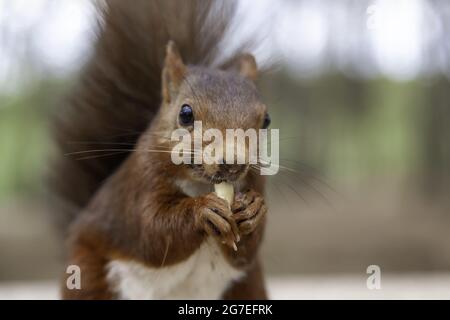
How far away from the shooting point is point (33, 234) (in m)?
5.45

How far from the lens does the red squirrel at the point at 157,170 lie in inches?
57.1

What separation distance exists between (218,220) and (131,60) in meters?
0.80

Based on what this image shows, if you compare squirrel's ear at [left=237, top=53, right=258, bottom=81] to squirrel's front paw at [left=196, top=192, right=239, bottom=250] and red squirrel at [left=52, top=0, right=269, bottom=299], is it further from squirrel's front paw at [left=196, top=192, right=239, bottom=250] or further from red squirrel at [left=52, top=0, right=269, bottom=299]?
squirrel's front paw at [left=196, top=192, right=239, bottom=250]

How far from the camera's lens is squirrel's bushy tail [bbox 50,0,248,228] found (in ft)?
6.33

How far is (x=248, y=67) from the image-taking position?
1.72m

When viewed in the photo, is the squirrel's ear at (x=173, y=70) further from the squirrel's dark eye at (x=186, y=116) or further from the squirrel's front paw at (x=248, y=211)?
the squirrel's front paw at (x=248, y=211)

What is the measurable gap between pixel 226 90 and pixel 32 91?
4186 millimetres

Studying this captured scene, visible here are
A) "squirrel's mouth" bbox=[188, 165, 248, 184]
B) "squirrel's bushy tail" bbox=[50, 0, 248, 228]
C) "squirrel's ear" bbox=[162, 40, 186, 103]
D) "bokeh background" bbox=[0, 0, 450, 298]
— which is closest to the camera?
"squirrel's mouth" bbox=[188, 165, 248, 184]

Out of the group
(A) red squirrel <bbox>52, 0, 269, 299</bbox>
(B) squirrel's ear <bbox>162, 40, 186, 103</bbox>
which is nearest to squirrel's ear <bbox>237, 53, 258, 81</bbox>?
(A) red squirrel <bbox>52, 0, 269, 299</bbox>

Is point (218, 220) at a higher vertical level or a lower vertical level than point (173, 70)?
lower

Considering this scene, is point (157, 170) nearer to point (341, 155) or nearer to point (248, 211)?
point (248, 211)

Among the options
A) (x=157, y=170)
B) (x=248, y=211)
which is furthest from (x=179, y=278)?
(x=248, y=211)
